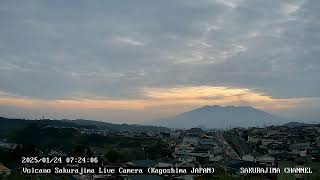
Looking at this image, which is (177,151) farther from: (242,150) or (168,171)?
(168,171)

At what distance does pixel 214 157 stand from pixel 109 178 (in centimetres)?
2482

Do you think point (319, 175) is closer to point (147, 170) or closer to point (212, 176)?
point (212, 176)

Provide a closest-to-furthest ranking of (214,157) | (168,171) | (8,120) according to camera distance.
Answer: (168,171) < (214,157) < (8,120)

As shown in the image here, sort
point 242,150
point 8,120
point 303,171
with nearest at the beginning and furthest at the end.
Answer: point 303,171 < point 242,150 < point 8,120

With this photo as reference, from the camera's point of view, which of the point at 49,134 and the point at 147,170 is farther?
the point at 49,134

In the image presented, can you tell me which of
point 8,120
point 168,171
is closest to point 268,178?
point 168,171

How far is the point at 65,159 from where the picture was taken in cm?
1622

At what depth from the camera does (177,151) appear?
157 ft

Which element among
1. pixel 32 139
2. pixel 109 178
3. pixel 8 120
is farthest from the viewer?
pixel 8 120

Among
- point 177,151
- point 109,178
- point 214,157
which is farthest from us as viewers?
point 177,151

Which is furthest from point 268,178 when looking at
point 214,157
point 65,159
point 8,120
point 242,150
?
point 8,120

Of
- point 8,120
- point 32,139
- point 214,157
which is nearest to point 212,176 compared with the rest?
point 214,157

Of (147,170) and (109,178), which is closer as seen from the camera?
(147,170)

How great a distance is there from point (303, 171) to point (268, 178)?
112 inches
